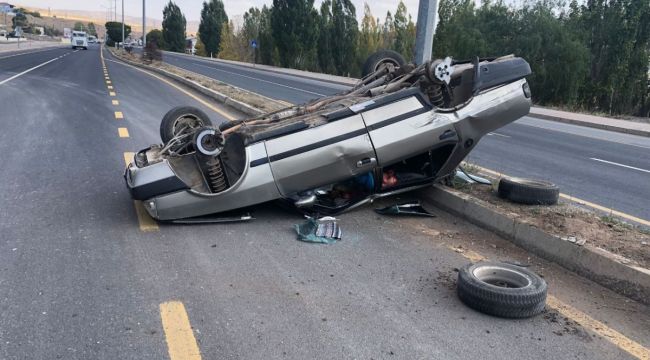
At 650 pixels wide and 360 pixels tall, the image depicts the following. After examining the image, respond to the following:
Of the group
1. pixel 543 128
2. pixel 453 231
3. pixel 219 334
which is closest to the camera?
pixel 219 334

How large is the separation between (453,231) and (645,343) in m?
2.17

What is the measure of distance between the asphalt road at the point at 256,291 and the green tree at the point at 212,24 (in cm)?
7852

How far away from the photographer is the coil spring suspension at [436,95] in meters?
5.84

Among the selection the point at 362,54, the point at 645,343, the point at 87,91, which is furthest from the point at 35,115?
the point at 362,54

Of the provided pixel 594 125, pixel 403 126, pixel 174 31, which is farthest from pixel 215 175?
pixel 174 31

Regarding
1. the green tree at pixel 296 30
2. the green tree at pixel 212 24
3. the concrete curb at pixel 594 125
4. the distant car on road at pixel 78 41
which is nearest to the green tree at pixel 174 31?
the green tree at pixel 212 24

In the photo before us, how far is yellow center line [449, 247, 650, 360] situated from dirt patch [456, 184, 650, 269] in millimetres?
796

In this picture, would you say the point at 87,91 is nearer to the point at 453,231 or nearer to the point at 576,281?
the point at 453,231

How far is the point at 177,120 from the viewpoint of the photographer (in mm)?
6602

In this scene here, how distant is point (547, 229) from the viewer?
16.0 ft

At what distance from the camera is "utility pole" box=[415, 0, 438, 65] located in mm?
7750

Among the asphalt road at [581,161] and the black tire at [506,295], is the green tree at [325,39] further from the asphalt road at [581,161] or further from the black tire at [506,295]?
the black tire at [506,295]

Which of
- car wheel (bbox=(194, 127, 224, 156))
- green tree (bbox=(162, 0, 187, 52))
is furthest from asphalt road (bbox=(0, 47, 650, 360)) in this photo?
green tree (bbox=(162, 0, 187, 52))

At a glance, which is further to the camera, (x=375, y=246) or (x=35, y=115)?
(x=35, y=115)
